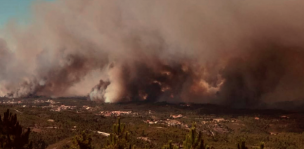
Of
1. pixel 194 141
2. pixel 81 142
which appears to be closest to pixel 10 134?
pixel 81 142

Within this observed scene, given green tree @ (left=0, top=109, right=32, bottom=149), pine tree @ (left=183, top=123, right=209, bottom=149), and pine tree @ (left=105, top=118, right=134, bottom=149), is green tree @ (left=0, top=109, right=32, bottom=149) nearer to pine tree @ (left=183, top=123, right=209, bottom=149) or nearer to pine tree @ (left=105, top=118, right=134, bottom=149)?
pine tree @ (left=105, top=118, right=134, bottom=149)

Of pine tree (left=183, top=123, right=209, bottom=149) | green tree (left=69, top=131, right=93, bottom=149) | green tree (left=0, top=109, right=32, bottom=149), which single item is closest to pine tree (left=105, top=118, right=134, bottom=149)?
green tree (left=69, top=131, right=93, bottom=149)

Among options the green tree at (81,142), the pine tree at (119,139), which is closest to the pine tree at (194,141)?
→ the pine tree at (119,139)

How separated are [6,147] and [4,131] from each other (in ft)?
8.24

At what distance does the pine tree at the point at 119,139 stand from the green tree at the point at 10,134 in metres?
14.2

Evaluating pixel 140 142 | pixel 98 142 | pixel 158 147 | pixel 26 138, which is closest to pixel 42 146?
pixel 98 142

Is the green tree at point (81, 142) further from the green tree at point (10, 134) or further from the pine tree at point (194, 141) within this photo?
the pine tree at point (194, 141)

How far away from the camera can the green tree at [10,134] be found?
3975 centimetres

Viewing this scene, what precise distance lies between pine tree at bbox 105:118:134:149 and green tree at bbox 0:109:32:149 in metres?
14.2

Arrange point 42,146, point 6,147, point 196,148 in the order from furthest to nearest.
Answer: point 42,146 < point 6,147 < point 196,148

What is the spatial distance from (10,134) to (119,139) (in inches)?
689

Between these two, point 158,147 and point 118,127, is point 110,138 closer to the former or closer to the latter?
point 118,127

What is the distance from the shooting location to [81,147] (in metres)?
42.0

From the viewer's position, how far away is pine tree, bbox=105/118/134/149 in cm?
4000
